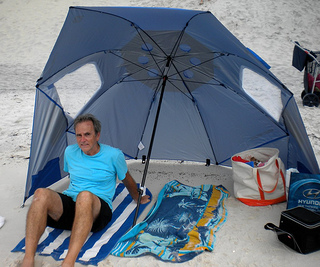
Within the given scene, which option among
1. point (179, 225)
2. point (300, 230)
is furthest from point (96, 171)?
point (300, 230)

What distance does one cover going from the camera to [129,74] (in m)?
4.16

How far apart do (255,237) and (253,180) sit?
66 cm

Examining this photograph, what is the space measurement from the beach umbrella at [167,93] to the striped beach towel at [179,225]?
422 mm

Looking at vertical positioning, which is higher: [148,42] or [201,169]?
[148,42]

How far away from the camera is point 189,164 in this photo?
4.82 m

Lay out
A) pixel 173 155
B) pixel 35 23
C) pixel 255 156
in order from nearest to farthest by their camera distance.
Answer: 1. pixel 255 156
2. pixel 173 155
3. pixel 35 23

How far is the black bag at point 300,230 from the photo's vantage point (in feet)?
9.43

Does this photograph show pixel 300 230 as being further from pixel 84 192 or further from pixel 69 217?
pixel 69 217

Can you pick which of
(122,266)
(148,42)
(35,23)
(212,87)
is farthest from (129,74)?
(35,23)

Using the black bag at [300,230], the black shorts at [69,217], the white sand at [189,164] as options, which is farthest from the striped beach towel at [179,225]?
the black bag at [300,230]

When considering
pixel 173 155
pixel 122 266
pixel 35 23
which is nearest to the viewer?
pixel 122 266

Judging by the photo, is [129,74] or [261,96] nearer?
[261,96]

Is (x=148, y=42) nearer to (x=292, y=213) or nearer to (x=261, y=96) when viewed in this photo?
(x=261, y=96)

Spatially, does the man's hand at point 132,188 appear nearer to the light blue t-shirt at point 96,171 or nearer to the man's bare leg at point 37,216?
the light blue t-shirt at point 96,171
